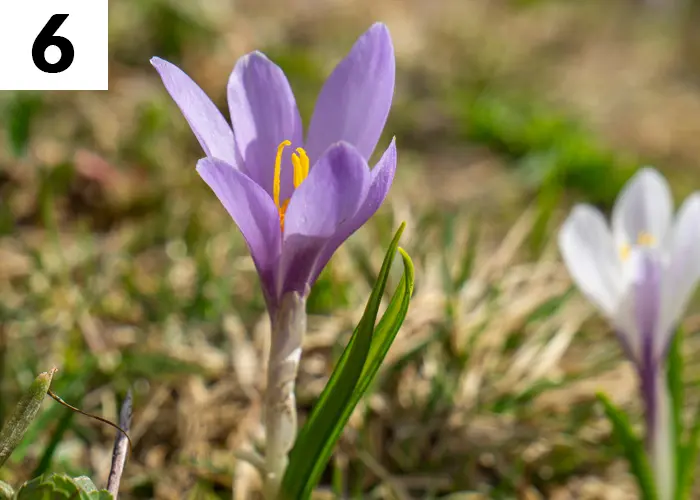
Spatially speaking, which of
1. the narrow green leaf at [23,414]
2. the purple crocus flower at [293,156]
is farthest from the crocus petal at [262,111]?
the narrow green leaf at [23,414]

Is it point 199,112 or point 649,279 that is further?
point 649,279

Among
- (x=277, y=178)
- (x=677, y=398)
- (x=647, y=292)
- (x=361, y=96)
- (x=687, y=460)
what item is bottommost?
(x=687, y=460)

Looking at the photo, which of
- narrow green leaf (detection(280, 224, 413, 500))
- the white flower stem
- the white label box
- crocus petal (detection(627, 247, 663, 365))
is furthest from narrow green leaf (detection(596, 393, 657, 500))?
the white label box

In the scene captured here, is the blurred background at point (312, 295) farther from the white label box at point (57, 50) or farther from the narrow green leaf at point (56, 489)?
the white label box at point (57, 50)

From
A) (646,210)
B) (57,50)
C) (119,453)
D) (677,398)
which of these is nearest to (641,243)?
(646,210)

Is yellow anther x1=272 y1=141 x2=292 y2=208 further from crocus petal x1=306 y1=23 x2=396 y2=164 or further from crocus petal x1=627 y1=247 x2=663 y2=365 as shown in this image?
crocus petal x1=627 y1=247 x2=663 y2=365

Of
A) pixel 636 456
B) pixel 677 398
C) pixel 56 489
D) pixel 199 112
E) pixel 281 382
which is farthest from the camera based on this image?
pixel 677 398

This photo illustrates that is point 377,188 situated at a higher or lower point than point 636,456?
higher

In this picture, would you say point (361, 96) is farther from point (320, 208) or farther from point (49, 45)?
point (49, 45)
